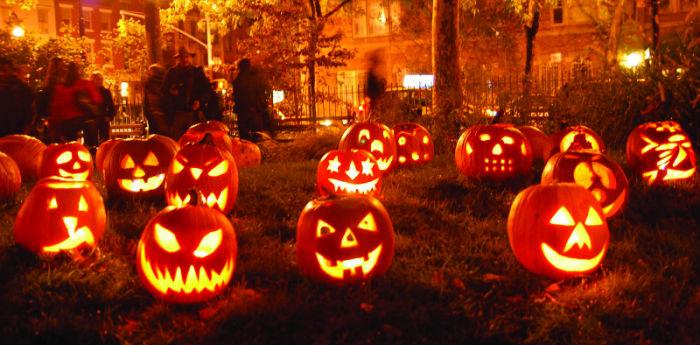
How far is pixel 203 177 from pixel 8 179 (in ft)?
7.63

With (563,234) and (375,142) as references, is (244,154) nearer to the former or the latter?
(375,142)

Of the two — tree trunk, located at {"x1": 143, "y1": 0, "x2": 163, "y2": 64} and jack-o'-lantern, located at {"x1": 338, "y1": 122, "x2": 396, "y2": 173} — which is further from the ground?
tree trunk, located at {"x1": 143, "y1": 0, "x2": 163, "y2": 64}

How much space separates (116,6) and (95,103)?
48.2 meters

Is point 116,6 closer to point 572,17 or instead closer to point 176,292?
point 572,17

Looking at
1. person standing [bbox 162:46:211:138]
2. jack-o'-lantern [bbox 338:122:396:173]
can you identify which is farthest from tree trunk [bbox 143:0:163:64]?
jack-o'-lantern [bbox 338:122:396:173]

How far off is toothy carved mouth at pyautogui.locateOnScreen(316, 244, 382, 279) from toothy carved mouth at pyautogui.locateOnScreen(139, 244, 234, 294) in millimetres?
675

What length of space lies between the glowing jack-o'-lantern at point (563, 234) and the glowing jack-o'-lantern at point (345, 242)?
3.12 feet

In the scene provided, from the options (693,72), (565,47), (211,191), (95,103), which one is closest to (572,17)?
(565,47)

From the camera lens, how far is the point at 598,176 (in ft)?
18.8

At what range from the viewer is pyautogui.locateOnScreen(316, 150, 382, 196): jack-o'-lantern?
6.43 meters

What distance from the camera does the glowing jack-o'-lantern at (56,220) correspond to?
16.1ft

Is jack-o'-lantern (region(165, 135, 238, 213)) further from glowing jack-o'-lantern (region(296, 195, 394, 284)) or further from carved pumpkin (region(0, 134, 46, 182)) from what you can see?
carved pumpkin (region(0, 134, 46, 182))

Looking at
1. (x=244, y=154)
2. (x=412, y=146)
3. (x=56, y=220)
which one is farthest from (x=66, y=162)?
(x=412, y=146)

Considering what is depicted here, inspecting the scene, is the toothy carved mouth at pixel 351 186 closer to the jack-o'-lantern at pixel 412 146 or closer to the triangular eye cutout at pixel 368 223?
the triangular eye cutout at pixel 368 223
